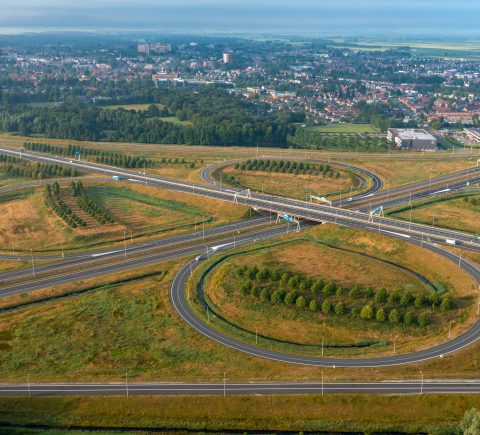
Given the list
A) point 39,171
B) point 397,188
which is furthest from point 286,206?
point 39,171

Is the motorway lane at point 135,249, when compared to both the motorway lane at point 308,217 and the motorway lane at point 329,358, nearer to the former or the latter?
the motorway lane at point 308,217

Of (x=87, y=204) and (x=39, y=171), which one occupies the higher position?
(x=39, y=171)

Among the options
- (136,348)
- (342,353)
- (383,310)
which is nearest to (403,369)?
(342,353)

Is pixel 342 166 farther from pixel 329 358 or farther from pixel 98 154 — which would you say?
pixel 329 358

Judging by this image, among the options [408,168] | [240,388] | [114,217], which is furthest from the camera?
[408,168]

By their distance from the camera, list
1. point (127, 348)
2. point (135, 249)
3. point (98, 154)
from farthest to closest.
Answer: point (98, 154) → point (135, 249) → point (127, 348)

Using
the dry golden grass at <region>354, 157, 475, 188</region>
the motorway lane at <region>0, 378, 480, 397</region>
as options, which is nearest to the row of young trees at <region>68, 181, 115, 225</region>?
the motorway lane at <region>0, 378, 480, 397</region>

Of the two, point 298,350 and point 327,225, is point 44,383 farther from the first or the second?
point 327,225

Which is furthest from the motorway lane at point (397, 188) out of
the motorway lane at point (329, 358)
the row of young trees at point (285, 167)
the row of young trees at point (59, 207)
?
the motorway lane at point (329, 358)
